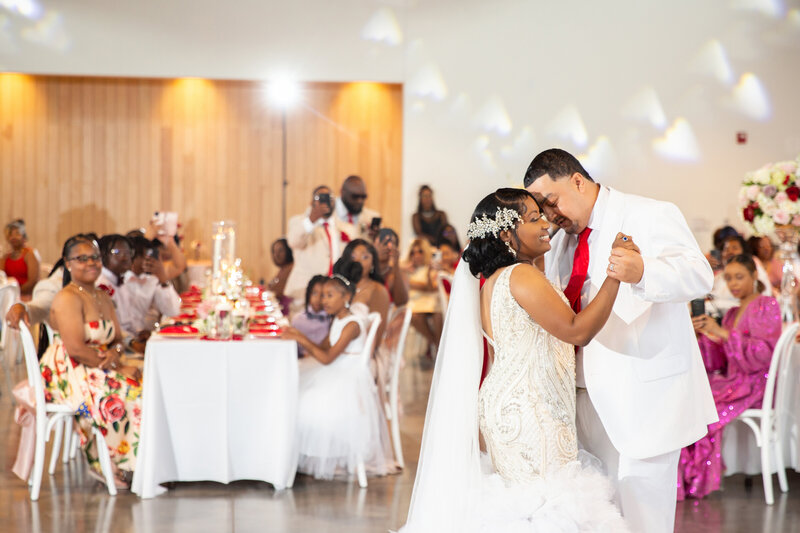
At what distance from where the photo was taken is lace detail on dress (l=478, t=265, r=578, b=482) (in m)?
2.78

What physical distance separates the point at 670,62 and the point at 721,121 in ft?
3.32

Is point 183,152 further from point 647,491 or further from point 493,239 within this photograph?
point 647,491

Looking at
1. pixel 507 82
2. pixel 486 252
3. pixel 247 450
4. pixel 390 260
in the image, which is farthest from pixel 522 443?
pixel 507 82

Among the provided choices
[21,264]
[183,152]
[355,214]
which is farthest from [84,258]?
[183,152]

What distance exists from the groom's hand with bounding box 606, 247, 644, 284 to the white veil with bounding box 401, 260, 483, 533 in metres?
0.51

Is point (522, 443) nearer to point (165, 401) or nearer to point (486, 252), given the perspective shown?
point (486, 252)

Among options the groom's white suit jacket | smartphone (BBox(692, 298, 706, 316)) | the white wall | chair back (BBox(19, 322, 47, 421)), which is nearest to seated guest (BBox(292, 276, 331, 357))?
chair back (BBox(19, 322, 47, 421))

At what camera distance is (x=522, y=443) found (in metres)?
2.80

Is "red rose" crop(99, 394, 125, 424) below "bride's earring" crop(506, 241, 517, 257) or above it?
below

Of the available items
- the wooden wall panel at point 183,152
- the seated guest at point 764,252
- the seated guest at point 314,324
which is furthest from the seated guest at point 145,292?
the wooden wall panel at point 183,152

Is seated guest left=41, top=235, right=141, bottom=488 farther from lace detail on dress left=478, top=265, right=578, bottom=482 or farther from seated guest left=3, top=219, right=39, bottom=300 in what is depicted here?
seated guest left=3, top=219, right=39, bottom=300

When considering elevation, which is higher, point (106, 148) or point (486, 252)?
point (106, 148)

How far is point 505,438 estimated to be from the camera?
2811mm

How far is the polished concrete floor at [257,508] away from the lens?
4316 millimetres
